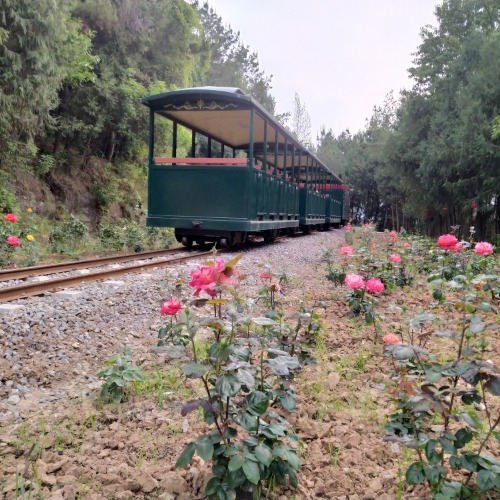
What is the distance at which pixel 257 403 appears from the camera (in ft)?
4.72

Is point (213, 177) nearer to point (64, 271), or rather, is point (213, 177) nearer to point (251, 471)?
point (64, 271)

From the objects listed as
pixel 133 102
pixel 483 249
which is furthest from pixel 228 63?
pixel 483 249

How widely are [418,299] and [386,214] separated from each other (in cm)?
4362

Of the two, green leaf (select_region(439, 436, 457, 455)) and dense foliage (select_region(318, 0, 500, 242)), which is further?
dense foliage (select_region(318, 0, 500, 242))

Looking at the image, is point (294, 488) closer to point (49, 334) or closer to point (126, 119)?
point (49, 334)

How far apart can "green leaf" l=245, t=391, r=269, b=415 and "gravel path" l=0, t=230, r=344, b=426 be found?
1.47 m

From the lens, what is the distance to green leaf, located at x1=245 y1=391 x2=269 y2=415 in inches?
55.8

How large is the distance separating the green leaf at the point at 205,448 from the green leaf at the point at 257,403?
0.53 ft

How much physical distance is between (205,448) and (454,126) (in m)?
18.6

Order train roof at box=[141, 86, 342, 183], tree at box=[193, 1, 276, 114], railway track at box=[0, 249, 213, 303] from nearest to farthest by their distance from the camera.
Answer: railway track at box=[0, 249, 213, 303] < train roof at box=[141, 86, 342, 183] < tree at box=[193, 1, 276, 114]

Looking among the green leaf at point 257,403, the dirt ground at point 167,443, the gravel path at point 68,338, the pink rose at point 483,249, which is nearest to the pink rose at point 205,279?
the green leaf at point 257,403

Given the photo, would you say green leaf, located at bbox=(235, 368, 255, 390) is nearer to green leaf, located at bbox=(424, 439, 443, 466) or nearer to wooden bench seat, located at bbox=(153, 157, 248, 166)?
green leaf, located at bbox=(424, 439, 443, 466)

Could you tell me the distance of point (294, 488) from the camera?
1.67 meters

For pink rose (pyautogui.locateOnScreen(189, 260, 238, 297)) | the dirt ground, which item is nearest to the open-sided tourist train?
the dirt ground
